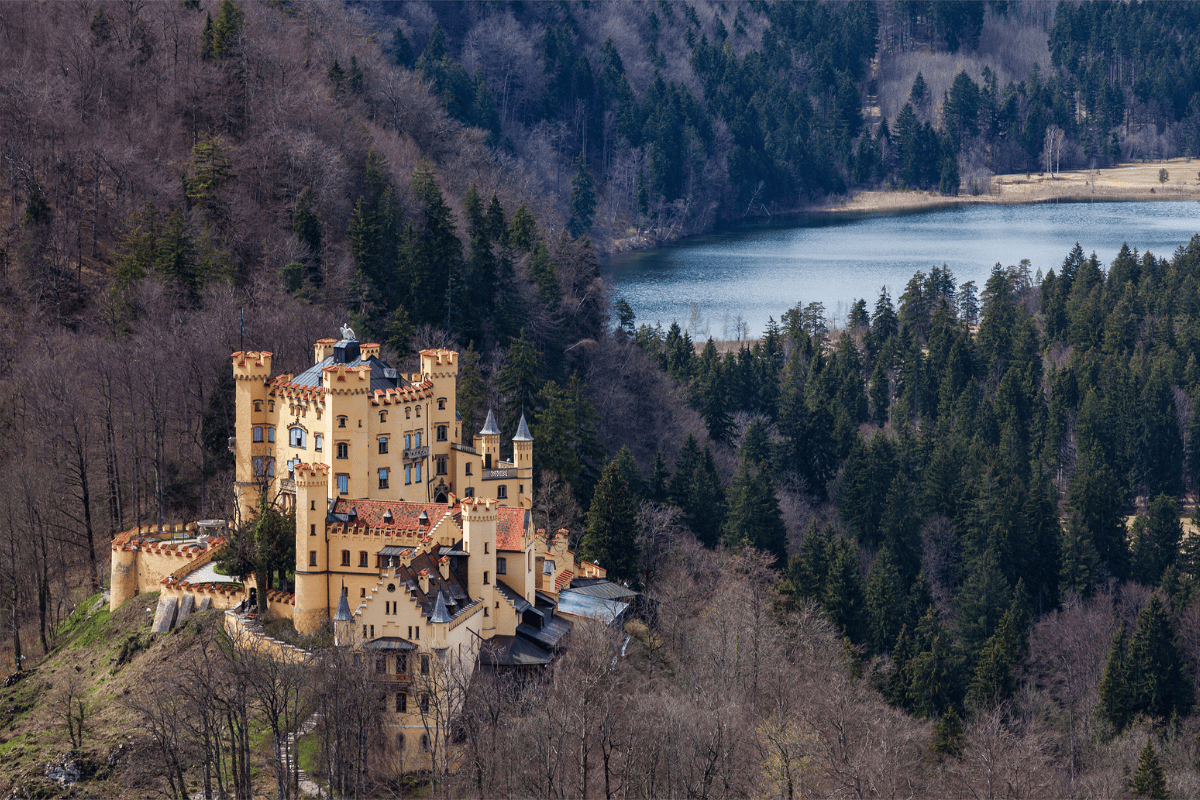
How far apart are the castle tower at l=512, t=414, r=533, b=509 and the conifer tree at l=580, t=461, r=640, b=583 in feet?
11.9

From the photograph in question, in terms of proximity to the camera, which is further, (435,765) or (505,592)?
(505,592)

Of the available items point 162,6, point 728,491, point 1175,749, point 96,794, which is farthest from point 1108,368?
point 96,794

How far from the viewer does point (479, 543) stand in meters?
64.9

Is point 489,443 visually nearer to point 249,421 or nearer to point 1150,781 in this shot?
point 249,421

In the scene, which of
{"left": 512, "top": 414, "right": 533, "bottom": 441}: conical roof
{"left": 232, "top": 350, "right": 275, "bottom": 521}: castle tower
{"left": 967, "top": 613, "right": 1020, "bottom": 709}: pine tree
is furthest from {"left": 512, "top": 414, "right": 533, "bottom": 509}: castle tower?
{"left": 967, "top": 613, "right": 1020, "bottom": 709}: pine tree

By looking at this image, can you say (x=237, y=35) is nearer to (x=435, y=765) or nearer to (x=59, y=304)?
(x=59, y=304)

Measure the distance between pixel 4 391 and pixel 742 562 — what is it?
133ft

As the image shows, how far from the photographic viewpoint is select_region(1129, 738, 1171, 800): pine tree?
64.9 metres

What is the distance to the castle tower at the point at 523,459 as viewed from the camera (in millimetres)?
75938

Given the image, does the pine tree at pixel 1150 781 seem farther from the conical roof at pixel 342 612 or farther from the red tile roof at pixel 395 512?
the conical roof at pixel 342 612

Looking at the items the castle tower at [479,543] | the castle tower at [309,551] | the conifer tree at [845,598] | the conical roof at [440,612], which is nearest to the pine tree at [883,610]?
the conifer tree at [845,598]

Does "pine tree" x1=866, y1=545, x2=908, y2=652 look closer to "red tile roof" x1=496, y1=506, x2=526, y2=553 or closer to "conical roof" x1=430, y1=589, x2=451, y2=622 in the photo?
"red tile roof" x1=496, y1=506, x2=526, y2=553

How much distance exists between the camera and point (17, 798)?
202 ft

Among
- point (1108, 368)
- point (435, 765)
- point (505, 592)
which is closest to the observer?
point (435, 765)
